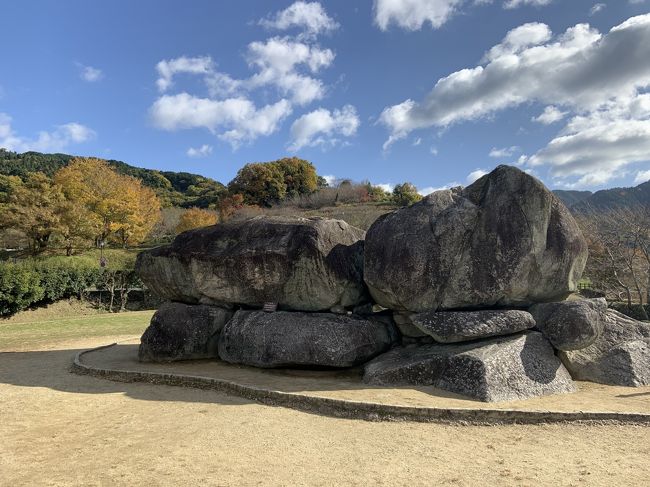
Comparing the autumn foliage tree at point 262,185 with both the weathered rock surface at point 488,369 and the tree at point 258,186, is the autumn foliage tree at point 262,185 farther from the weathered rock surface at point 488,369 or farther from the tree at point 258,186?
the weathered rock surface at point 488,369

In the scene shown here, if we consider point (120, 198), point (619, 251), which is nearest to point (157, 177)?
point (120, 198)

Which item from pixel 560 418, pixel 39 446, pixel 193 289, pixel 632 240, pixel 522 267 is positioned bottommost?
pixel 39 446

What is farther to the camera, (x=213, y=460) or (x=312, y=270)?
(x=312, y=270)

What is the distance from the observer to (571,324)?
29.6ft

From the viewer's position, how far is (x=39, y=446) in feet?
21.2

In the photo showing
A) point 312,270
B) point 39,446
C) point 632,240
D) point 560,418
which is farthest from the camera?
point 632,240

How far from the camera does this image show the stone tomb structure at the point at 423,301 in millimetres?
9055

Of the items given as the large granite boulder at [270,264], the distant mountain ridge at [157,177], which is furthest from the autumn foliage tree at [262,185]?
the large granite boulder at [270,264]

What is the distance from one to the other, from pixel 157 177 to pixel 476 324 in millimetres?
91276

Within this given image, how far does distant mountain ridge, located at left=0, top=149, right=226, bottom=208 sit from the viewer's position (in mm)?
73938

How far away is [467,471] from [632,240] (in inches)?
1109

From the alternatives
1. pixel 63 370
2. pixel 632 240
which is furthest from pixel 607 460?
pixel 632 240

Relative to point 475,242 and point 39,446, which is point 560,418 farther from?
point 39,446

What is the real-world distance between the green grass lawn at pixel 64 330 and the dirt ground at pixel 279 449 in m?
9.37
